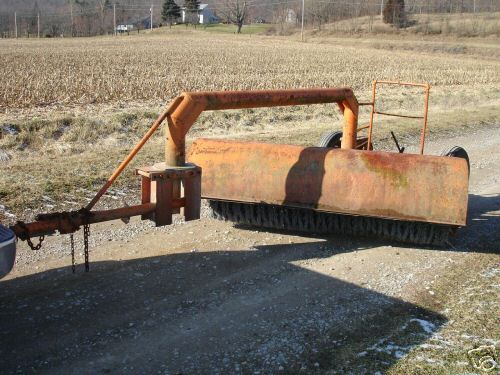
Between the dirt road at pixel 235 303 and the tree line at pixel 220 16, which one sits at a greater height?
the tree line at pixel 220 16

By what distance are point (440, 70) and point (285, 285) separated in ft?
100

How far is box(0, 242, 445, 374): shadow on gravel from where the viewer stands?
4.33 m

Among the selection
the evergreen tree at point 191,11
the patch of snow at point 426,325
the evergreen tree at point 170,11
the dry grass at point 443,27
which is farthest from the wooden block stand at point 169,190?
the evergreen tree at point 191,11

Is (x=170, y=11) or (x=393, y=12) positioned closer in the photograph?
(x=393, y=12)

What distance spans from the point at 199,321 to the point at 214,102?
76.8 inches

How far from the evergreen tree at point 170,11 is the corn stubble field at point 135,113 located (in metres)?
66.8

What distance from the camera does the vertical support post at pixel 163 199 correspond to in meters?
5.49

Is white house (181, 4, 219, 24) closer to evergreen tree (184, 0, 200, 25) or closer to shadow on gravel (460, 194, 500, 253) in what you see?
evergreen tree (184, 0, 200, 25)

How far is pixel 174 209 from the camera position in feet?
18.5

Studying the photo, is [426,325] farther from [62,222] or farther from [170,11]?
[170,11]

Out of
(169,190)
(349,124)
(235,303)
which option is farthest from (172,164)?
(349,124)

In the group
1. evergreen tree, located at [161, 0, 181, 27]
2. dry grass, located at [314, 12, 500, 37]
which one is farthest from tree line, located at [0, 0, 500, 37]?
dry grass, located at [314, 12, 500, 37]

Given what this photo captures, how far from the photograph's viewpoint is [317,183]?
6.69m

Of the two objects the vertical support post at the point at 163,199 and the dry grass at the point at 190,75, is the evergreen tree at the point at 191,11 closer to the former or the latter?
the dry grass at the point at 190,75
